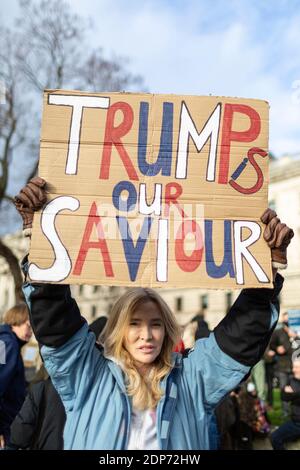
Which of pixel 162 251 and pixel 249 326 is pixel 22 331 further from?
pixel 249 326

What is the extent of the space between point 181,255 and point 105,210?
0.41 metres

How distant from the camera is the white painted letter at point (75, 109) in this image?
7.49 feet

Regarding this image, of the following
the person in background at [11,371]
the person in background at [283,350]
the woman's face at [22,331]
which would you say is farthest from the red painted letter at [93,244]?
the person in background at [283,350]

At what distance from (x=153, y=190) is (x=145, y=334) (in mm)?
661

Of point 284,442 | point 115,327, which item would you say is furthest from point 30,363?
point 115,327

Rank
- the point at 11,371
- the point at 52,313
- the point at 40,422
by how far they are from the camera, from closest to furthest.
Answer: the point at 52,313 → the point at 40,422 → the point at 11,371

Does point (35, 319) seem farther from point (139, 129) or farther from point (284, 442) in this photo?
point (284, 442)

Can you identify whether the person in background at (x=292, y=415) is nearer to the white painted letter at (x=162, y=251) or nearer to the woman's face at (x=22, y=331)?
the woman's face at (x=22, y=331)

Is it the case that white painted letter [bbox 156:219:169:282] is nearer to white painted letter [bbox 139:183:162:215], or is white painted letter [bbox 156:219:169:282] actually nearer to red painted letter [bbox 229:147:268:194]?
white painted letter [bbox 139:183:162:215]

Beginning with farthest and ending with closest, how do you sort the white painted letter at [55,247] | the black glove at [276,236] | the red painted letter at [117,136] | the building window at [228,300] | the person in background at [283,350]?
the building window at [228,300]
the person in background at [283,350]
the red painted letter at [117,136]
the black glove at [276,236]
the white painted letter at [55,247]

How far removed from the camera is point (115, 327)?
7.28 feet

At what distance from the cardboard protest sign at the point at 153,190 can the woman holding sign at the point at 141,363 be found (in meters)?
0.11

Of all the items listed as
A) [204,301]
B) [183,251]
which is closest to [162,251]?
[183,251]

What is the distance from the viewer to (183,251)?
224 cm
